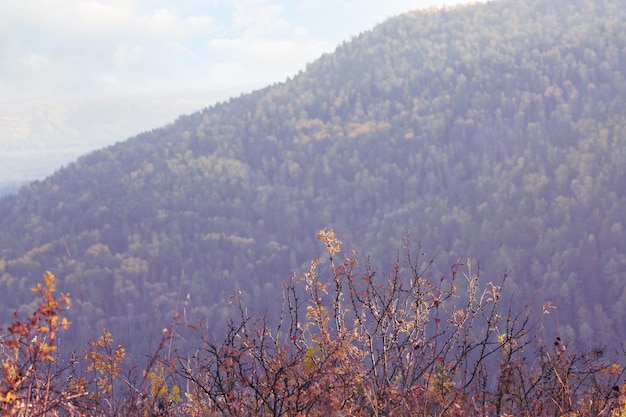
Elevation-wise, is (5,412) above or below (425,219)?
below

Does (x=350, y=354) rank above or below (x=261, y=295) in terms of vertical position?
below

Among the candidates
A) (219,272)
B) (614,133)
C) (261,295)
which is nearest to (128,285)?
(219,272)

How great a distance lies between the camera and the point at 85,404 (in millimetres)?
5809

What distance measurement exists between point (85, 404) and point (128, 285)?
160119mm

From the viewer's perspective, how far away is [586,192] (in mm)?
145000

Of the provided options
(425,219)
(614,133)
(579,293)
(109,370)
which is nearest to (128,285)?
(425,219)

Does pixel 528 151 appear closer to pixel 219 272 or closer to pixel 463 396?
pixel 219 272

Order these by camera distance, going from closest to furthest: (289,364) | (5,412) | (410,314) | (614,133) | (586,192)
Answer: (5,412)
(289,364)
(410,314)
(586,192)
(614,133)

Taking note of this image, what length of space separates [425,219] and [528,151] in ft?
106

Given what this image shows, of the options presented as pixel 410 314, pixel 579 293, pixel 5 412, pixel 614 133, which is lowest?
pixel 5 412

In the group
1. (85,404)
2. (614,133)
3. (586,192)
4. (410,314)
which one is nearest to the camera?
(85,404)

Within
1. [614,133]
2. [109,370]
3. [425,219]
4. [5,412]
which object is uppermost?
[614,133]

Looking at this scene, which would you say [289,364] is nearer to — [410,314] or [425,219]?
[410,314]

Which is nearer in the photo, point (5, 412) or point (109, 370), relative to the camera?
point (5, 412)
